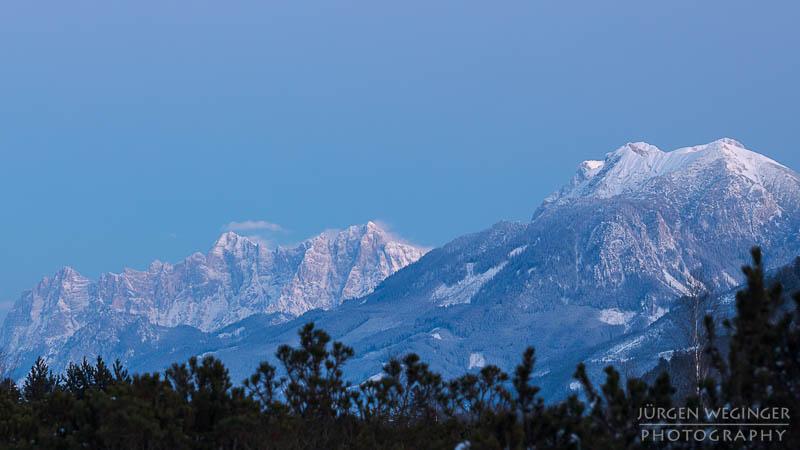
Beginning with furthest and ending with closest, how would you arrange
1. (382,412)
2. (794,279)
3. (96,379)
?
(794,279), (96,379), (382,412)

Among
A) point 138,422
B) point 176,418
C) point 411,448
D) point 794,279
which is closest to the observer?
point 138,422

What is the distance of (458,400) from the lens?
22125 mm

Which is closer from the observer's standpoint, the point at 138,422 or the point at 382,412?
the point at 138,422

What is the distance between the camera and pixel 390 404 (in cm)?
2136

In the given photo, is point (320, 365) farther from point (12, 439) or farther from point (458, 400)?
point (12, 439)

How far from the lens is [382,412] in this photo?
21297 mm

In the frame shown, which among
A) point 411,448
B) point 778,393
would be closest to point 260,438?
point 411,448

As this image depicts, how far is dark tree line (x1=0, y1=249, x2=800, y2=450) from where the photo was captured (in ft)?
44.9

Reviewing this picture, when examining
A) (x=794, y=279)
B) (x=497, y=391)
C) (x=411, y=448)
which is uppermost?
(x=794, y=279)

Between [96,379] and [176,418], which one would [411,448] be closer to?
[176,418]

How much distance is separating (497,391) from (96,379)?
3661 cm

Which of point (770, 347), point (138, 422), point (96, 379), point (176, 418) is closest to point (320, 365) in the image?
point (176, 418)

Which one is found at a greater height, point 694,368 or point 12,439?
point 694,368

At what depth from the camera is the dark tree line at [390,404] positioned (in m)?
13.7
